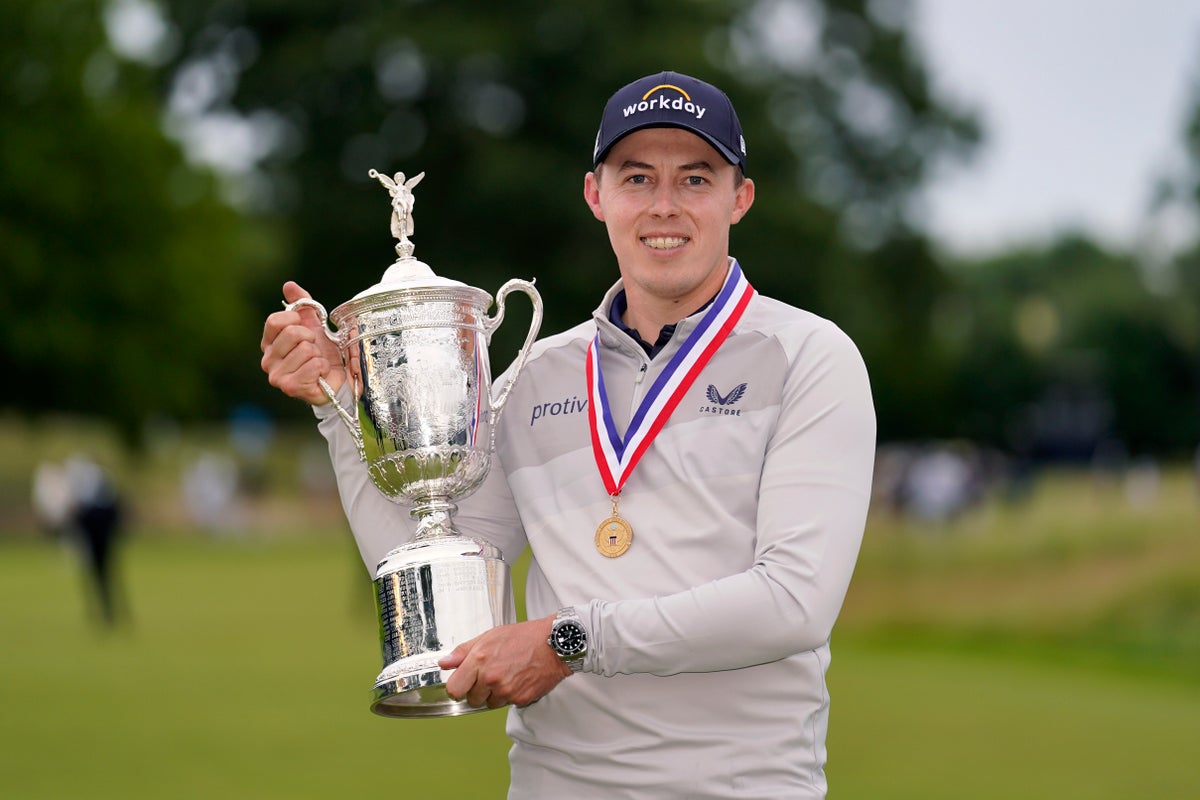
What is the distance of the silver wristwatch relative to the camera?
8.75 feet

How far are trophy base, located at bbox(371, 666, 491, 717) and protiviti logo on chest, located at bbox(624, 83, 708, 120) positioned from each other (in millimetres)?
1080

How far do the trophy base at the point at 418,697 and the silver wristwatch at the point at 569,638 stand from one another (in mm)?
222

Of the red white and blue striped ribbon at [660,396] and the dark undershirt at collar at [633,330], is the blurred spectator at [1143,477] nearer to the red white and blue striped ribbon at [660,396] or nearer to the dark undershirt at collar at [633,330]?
the dark undershirt at collar at [633,330]

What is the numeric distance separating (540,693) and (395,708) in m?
0.43

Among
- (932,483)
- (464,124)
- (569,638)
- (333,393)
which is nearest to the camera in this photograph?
(569,638)

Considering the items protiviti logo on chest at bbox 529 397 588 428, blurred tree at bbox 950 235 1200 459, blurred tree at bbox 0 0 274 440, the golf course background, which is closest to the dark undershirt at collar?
protiviti logo on chest at bbox 529 397 588 428

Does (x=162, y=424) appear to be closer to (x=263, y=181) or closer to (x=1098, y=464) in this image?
(x=263, y=181)

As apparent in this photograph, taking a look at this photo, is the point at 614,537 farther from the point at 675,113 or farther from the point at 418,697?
the point at 675,113

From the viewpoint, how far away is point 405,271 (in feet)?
10.7

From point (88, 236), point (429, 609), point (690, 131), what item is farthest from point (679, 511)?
point (88, 236)

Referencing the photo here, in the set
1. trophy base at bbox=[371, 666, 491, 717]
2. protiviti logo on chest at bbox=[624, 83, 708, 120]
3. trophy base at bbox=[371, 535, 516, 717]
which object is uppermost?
protiviti logo on chest at bbox=[624, 83, 708, 120]

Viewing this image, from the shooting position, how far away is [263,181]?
917 inches

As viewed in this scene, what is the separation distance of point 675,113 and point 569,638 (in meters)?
0.97

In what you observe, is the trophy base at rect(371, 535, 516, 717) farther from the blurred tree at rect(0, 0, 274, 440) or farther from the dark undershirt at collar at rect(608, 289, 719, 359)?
the blurred tree at rect(0, 0, 274, 440)
